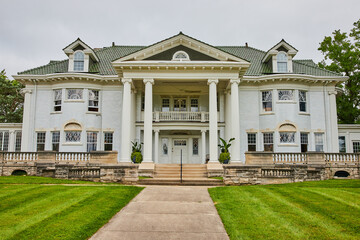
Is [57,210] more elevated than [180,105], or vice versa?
[180,105]

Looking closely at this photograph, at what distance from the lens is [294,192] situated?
11406mm

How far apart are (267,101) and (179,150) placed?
8.78m

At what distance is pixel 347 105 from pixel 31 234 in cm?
3526

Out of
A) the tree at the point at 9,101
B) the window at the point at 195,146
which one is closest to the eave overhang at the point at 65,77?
the window at the point at 195,146

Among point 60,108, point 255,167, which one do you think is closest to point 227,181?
point 255,167

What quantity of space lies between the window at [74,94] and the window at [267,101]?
50.7 feet

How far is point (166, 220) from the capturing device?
7.90 m

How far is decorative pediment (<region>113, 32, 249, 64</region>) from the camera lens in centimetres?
2191

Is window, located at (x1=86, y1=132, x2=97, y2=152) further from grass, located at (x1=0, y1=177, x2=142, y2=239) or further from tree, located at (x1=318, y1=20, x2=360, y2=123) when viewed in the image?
tree, located at (x1=318, y1=20, x2=360, y2=123)

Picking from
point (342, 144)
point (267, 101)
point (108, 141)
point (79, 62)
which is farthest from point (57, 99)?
point (342, 144)

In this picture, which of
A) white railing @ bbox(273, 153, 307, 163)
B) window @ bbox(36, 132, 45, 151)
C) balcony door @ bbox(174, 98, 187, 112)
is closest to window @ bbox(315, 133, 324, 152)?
white railing @ bbox(273, 153, 307, 163)

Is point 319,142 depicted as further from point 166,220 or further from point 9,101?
point 9,101

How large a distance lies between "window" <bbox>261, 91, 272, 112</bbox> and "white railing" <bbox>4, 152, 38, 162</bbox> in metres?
17.9

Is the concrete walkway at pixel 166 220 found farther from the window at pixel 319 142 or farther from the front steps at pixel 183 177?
the window at pixel 319 142
